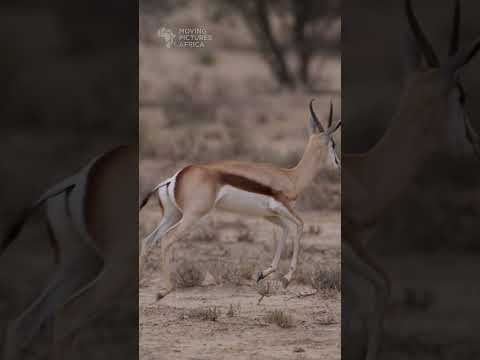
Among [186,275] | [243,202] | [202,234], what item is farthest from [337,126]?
[186,275]

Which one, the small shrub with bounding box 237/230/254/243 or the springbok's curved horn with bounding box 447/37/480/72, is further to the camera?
the small shrub with bounding box 237/230/254/243

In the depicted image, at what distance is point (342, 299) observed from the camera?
23.0 ft

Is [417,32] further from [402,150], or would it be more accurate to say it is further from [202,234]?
[202,234]

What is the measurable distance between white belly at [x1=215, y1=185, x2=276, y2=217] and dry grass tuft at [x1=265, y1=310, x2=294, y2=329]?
0.72 metres

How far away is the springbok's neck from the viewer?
7.07 meters

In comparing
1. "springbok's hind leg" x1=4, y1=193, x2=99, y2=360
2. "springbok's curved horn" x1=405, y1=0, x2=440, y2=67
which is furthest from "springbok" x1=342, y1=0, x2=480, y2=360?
"springbok's hind leg" x1=4, y1=193, x2=99, y2=360

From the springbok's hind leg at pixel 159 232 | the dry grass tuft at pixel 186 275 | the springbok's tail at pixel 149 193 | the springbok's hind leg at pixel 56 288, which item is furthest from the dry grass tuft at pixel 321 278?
the springbok's hind leg at pixel 56 288

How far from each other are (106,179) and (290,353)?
1.82 m

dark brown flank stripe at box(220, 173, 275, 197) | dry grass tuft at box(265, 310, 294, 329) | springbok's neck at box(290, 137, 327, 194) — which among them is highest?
springbok's neck at box(290, 137, 327, 194)

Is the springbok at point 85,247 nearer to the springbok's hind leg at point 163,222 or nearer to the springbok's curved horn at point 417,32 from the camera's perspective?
the springbok's hind leg at point 163,222

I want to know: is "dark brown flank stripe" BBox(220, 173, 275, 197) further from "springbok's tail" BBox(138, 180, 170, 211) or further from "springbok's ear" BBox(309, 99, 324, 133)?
"springbok's ear" BBox(309, 99, 324, 133)

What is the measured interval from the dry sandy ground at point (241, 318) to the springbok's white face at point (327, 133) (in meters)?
0.41

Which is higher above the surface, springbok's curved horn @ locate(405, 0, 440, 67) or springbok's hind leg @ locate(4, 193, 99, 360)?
springbok's curved horn @ locate(405, 0, 440, 67)

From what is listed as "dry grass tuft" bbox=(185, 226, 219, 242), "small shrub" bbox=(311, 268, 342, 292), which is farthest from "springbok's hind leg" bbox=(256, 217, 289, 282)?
"dry grass tuft" bbox=(185, 226, 219, 242)
